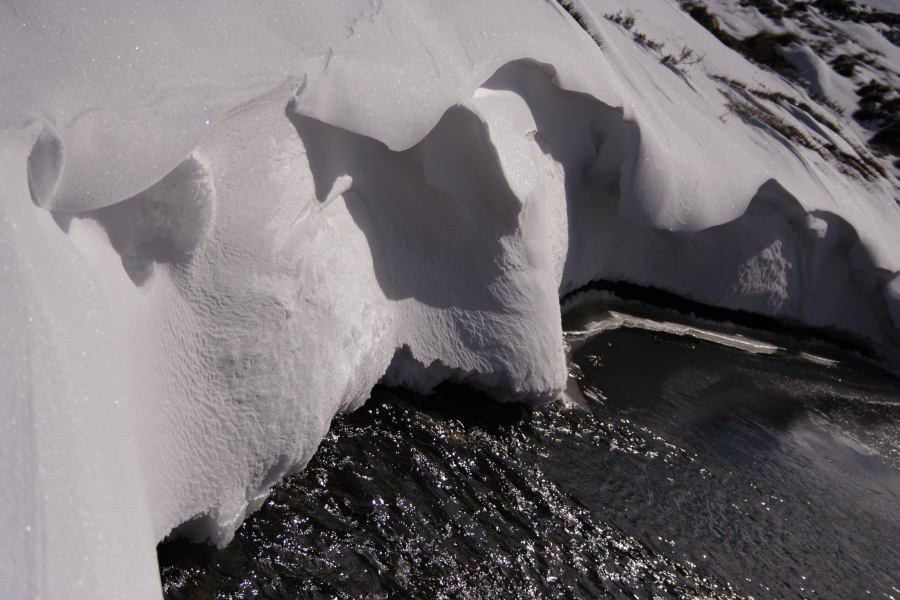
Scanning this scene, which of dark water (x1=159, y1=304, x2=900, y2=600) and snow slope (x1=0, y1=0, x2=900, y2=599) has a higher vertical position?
snow slope (x1=0, y1=0, x2=900, y2=599)

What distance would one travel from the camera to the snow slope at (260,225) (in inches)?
65.0

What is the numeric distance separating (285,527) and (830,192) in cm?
523

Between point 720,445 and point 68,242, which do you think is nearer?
point 68,242

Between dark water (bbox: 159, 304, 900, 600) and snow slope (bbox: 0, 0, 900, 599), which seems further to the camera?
dark water (bbox: 159, 304, 900, 600)

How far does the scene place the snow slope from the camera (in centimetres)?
165

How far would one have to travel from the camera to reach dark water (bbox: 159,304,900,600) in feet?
9.00

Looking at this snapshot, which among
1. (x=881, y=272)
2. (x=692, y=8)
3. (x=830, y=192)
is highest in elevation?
(x=692, y=8)

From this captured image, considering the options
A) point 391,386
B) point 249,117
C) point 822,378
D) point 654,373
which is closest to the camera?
point 249,117

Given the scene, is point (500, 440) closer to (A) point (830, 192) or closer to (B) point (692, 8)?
(A) point (830, 192)

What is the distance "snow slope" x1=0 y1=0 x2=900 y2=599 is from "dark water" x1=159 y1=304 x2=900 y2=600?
0.18 metres

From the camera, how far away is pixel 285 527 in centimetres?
278

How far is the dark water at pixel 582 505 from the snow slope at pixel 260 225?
0.59ft

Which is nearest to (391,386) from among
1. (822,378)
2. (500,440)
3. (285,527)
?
(500,440)

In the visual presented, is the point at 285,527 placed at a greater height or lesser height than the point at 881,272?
lesser
